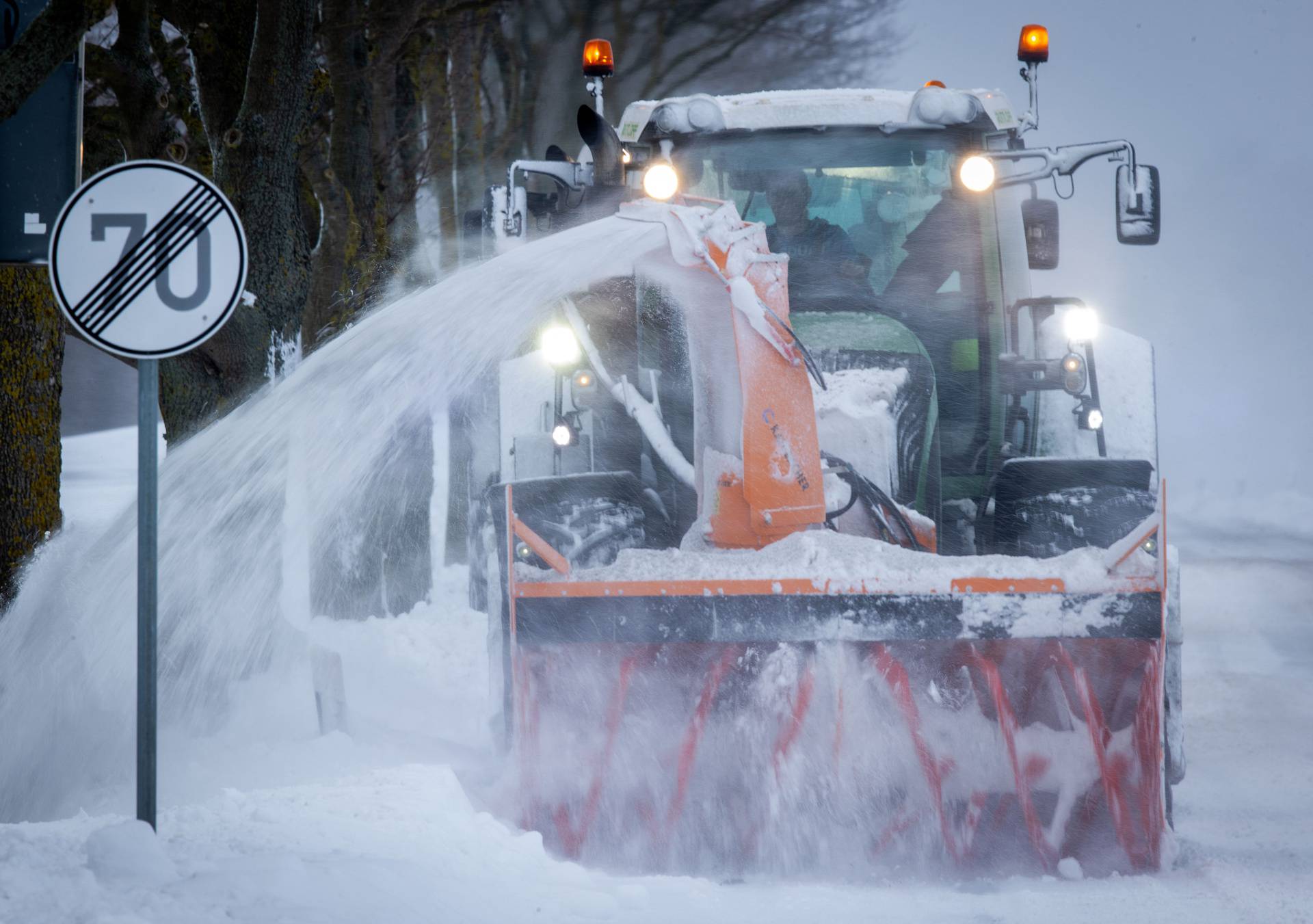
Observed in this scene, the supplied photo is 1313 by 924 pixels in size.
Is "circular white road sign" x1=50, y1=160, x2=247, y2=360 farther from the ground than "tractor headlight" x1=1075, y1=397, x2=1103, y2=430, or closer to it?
farther from the ground

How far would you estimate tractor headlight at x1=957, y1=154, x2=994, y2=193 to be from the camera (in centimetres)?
573

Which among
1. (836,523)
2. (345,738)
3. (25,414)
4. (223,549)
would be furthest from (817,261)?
(223,549)

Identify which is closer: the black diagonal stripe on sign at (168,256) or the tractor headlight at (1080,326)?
the black diagonal stripe on sign at (168,256)

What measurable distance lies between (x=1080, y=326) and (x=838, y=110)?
1.47 m

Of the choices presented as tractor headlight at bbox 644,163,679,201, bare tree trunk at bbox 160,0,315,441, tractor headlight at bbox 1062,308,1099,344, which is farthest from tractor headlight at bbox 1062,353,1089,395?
bare tree trunk at bbox 160,0,315,441

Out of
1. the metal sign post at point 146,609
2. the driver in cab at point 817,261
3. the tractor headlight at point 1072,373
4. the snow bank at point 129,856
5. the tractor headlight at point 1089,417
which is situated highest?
the driver in cab at point 817,261

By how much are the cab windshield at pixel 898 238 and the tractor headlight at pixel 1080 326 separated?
0.42m

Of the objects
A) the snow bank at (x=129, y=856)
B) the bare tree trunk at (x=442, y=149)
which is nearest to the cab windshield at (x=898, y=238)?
the snow bank at (x=129, y=856)

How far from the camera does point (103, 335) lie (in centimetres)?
414

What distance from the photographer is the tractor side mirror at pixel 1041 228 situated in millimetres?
6109

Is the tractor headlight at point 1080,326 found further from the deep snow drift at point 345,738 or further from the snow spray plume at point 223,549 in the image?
the snow spray plume at point 223,549

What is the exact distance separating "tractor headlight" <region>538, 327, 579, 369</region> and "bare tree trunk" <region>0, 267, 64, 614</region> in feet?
8.97

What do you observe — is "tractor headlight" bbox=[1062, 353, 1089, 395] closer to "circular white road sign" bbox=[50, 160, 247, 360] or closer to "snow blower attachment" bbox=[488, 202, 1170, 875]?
"snow blower attachment" bbox=[488, 202, 1170, 875]

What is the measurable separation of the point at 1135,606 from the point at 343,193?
8543 mm
